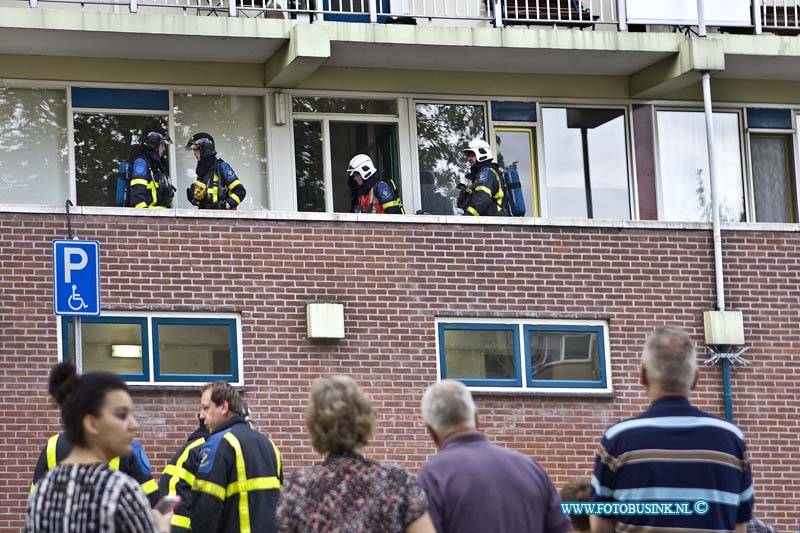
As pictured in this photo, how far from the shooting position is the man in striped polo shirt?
292 inches

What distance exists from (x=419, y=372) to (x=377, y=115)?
11.0ft

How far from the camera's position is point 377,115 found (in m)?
19.6

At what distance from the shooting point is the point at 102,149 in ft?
61.1

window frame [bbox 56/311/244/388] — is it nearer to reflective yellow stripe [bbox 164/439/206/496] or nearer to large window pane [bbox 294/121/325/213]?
large window pane [bbox 294/121/325/213]

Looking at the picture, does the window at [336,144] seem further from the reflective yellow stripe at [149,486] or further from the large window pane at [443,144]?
the reflective yellow stripe at [149,486]

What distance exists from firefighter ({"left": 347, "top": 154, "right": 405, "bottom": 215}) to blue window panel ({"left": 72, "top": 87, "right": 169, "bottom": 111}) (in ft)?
7.43

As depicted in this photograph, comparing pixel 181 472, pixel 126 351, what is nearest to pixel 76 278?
pixel 181 472

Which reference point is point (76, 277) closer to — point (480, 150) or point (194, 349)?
point (194, 349)

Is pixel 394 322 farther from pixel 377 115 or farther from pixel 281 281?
pixel 377 115

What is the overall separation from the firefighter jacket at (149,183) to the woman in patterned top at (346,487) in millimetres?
11064

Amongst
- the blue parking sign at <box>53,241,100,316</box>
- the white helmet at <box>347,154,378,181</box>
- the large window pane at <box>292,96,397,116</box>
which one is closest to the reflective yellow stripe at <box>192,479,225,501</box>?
the blue parking sign at <box>53,241,100,316</box>

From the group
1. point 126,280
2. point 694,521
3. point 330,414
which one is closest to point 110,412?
point 330,414

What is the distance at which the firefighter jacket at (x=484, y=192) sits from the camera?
1892 cm

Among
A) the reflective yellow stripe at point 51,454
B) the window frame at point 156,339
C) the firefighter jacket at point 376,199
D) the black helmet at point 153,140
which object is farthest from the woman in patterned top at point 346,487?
the firefighter jacket at point 376,199
